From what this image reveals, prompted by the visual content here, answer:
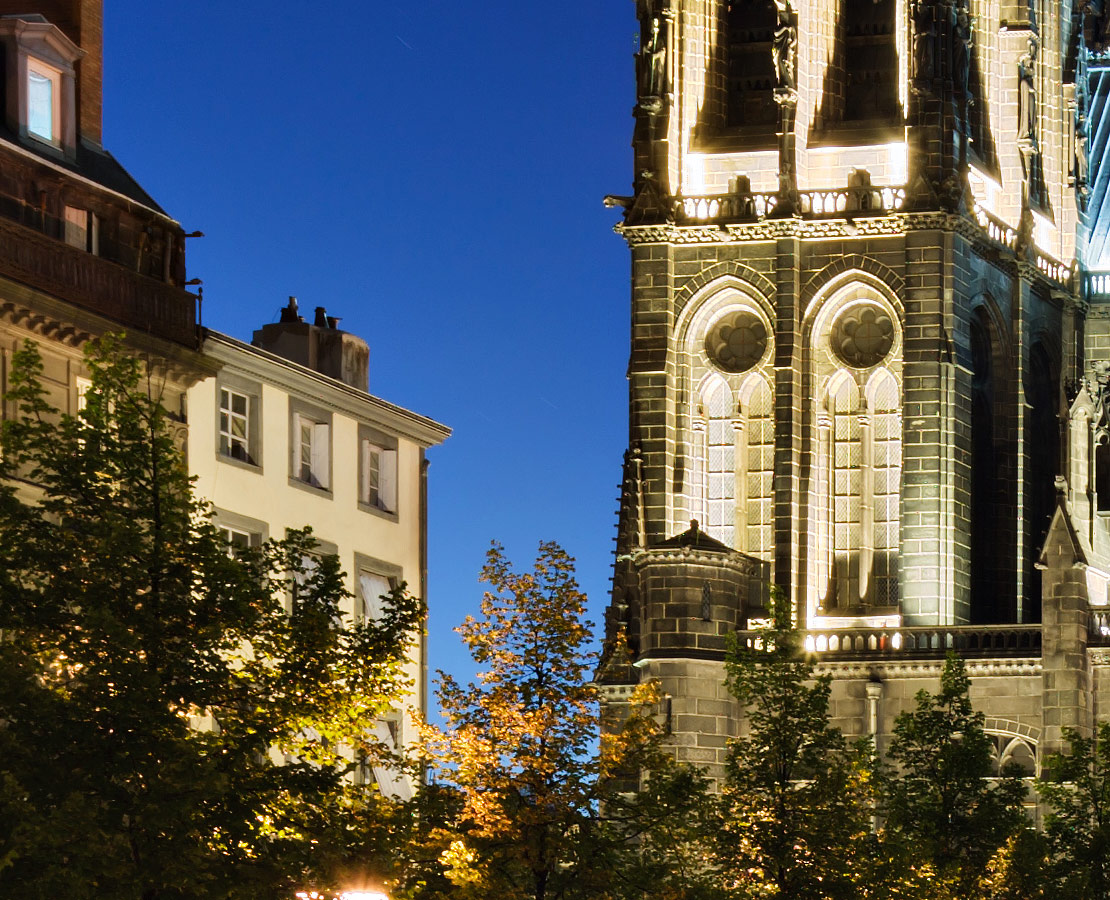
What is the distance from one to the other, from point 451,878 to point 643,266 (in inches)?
1851

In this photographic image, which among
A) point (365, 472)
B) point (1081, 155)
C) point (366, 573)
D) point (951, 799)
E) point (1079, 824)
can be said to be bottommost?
point (1079, 824)

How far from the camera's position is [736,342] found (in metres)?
118

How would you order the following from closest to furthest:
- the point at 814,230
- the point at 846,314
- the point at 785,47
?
the point at 814,230 < the point at 846,314 < the point at 785,47

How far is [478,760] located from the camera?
247 ft

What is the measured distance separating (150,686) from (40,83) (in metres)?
25.5

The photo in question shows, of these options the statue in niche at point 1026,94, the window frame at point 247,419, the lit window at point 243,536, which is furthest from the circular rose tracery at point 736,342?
the lit window at point 243,536

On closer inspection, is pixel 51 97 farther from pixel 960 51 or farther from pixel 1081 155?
pixel 1081 155

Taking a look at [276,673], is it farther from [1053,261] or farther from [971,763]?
[1053,261]

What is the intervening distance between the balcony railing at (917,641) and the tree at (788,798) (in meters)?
19.8

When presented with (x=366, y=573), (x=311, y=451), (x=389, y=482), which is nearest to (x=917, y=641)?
(x=389, y=482)

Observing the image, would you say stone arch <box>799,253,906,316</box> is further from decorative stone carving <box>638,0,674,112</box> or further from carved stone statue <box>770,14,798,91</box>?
decorative stone carving <box>638,0,674,112</box>

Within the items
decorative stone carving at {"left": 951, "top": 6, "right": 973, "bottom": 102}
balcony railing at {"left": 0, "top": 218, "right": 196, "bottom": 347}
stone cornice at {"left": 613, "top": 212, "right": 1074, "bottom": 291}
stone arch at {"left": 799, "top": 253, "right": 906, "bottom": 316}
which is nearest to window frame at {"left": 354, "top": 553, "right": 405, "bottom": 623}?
balcony railing at {"left": 0, "top": 218, "right": 196, "bottom": 347}

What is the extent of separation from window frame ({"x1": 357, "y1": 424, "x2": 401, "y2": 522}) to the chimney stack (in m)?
10.5

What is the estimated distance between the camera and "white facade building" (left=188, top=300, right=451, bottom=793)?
85.8 metres
